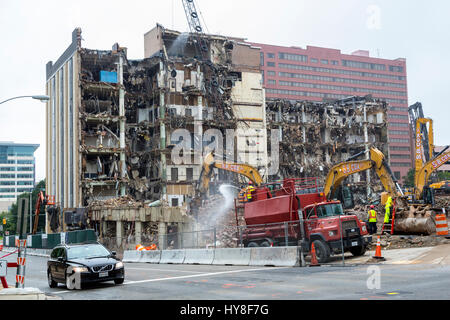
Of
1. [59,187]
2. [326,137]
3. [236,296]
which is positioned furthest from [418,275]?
[326,137]

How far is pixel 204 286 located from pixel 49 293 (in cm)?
504

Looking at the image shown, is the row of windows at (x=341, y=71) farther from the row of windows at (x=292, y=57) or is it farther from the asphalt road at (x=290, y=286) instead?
the asphalt road at (x=290, y=286)

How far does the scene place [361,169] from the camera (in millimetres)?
32656

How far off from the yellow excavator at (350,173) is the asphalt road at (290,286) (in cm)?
1261

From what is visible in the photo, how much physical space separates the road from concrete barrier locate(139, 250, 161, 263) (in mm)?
11940

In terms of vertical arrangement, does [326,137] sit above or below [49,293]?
above

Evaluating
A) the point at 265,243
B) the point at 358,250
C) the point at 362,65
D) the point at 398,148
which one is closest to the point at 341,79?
the point at 362,65

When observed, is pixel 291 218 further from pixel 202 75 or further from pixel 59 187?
pixel 59 187

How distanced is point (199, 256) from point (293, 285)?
45.4ft

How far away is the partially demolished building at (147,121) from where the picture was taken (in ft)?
236

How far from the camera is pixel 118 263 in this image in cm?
1811

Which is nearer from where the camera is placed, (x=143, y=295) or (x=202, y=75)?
(x=143, y=295)

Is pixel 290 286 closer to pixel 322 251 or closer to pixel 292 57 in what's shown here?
pixel 322 251

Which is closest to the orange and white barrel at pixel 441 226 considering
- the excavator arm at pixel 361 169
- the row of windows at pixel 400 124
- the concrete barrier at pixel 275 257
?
the excavator arm at pixel 361 169
